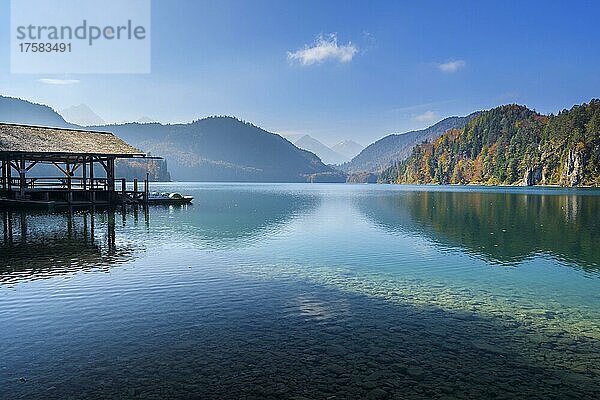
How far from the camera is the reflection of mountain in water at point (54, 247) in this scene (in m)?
19.4

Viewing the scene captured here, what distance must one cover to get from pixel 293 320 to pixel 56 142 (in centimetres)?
4392

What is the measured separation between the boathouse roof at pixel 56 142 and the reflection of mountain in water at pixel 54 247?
8.79 m

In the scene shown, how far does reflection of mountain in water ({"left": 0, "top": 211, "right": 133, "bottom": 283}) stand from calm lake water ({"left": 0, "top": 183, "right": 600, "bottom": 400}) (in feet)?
0.55

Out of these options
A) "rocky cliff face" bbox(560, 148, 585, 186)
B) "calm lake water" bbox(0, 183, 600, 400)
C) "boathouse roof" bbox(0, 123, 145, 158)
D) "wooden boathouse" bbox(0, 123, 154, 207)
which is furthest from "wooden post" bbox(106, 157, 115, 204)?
"rocky cliff face" bbox(560, 148, 585, 186)

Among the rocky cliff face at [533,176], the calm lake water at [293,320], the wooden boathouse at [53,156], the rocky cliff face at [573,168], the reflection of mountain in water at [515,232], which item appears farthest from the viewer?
the rocky cliff face at [533,176]

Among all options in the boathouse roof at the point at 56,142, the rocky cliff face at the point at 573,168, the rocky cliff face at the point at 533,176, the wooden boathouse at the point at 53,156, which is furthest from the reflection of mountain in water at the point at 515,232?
the rocky cliff face at the point at 533,176

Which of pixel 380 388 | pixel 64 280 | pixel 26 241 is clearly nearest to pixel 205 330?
pixel 380 388

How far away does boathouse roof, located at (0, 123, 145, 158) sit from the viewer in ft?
144

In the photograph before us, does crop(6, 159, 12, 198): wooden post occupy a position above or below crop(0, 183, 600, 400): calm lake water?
above

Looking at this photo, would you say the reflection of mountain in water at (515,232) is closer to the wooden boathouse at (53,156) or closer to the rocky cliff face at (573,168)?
the wooden boathouse at (53,156)

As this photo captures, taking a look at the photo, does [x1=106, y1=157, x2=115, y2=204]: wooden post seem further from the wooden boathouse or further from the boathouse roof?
the boathouse roof

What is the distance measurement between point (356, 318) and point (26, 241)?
71.0ft

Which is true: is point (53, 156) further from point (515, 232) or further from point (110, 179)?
point (515, 232)

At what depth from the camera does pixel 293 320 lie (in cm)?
1320
